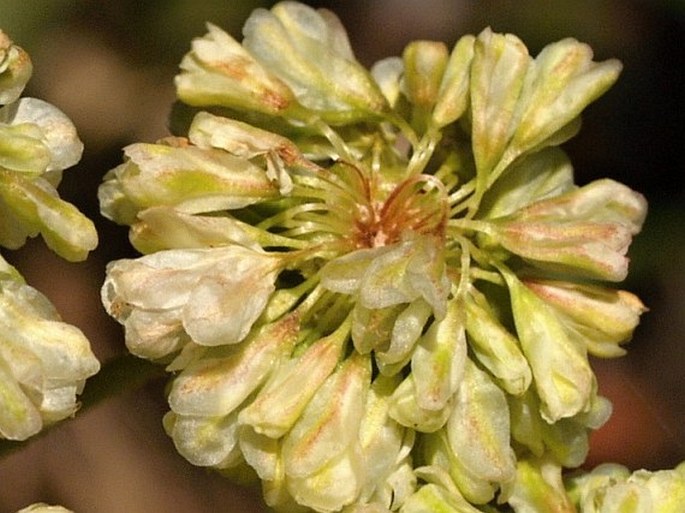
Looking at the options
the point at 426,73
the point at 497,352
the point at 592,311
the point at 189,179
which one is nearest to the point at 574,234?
the point at 592,311

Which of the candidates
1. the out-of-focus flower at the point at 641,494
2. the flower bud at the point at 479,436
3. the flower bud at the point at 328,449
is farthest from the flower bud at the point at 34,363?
the out-of-focus flower at the point at 641,494

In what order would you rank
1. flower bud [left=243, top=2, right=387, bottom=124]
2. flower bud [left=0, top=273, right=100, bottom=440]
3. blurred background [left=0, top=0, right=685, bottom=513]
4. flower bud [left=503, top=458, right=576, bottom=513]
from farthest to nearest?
blurred background [left=0, top=0, right=685, bottom=513], flower bud [left=243, top=2, right=387, bottom=124], flower bud [left=503, top=458, right=576, bottom=513], flower bud [left=0, top=273, right=100, bottom=440]

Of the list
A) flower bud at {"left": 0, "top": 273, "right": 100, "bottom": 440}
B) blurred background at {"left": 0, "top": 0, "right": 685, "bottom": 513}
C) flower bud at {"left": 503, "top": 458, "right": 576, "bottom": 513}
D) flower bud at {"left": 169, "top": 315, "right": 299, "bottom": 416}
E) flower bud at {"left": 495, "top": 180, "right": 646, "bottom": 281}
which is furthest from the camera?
blurred background at {"left": 0, "top": 0, "right": 685, "bottom": 513}

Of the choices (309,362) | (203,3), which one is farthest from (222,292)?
(203,3)

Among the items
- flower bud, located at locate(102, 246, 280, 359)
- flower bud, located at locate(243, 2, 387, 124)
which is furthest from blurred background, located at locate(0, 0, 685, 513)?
flower bud, located at locate(102, 246, 280, 359)

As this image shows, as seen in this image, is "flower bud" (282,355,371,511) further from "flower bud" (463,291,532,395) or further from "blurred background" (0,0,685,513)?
"blurred background" (0,0,685,513)

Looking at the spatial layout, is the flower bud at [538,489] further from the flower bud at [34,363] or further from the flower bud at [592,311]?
the flower bud at [34,363]
